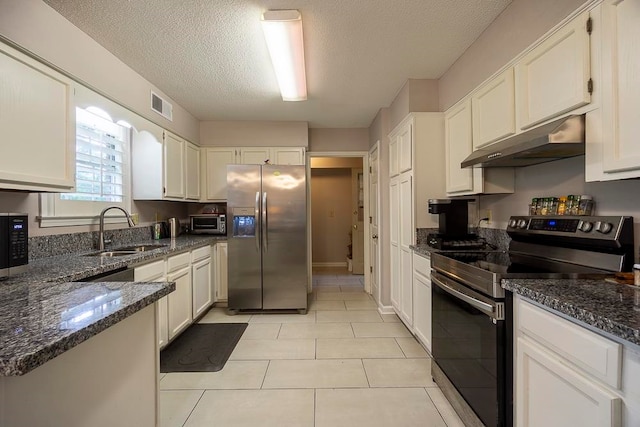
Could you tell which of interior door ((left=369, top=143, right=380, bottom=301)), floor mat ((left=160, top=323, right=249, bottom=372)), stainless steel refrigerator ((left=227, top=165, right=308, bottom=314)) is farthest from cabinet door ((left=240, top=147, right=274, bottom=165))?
floor mat ((left=160, top=323, right=249, bottom=372))

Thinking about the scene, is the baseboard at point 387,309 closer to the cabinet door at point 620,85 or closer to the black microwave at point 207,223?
the black microwave at point 207,223

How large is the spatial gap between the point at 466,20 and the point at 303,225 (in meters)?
2.46

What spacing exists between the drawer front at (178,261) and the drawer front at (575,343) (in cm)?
254

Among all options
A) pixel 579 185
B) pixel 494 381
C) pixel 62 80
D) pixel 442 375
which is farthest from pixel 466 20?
pixel 62 80

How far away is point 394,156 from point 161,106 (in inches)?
102

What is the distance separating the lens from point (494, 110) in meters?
1.92

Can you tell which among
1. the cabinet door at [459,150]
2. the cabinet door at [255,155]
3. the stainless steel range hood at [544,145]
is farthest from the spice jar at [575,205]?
the cabinet door at [255,155]

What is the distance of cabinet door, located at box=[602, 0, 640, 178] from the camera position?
107 centimetres

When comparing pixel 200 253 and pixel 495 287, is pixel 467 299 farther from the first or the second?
pixel 200 253

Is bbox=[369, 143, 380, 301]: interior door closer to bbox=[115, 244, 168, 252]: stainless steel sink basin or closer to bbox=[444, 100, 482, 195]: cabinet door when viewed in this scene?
bbox=[444, 100, 482, 195]: cabinet door

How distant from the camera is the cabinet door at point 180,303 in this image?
2572 mm

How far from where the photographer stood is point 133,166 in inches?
120

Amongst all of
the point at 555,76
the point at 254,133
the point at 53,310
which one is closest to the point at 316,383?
the point at 53,310

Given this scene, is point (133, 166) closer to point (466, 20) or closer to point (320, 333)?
point (320, 333)
